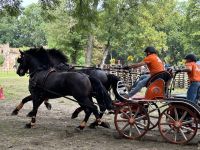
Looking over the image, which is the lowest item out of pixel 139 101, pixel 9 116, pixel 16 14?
pixel 9 116

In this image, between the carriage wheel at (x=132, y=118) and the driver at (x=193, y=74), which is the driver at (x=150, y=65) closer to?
the carriage wheel at (x=132, y=118)

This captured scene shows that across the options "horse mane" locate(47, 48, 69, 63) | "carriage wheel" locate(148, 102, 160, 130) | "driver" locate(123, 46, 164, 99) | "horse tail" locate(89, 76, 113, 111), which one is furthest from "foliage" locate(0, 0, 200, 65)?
"driver" locate(123, 46, 164, 99)

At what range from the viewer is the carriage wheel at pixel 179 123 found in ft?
28.7

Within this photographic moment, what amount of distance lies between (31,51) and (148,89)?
3.72 metres

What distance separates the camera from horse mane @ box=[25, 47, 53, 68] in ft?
36.5

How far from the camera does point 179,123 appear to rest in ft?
29.0

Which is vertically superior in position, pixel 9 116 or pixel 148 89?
pixel 148 89

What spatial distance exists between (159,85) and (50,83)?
2819mm

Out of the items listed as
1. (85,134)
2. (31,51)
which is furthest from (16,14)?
(85,134)

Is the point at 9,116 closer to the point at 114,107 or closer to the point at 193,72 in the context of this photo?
the point at 114,107

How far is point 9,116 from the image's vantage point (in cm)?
1262

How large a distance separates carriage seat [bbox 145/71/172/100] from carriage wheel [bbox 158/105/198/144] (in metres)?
0.40

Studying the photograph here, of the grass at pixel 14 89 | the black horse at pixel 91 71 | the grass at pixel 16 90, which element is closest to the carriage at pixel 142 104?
the black horse at pixel 91 71

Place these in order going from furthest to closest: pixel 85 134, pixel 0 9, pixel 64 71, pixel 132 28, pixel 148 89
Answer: pixel 132 28 < pixel 0 9 < pixel 64 71 < pixel 85 134 < pixel 148 89
